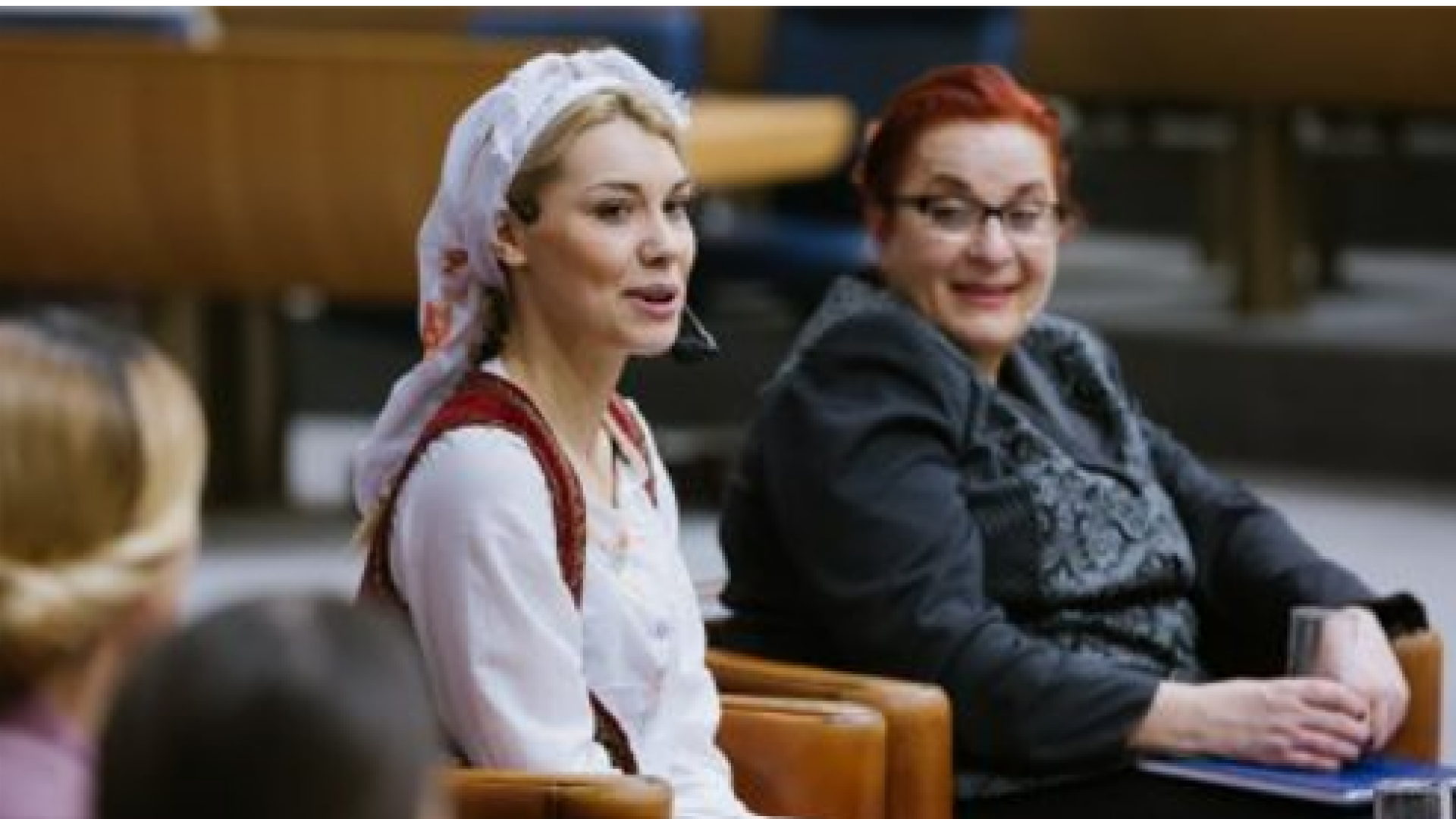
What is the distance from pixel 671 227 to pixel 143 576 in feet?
4.34

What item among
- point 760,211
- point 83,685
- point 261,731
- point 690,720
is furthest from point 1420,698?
point 760,211

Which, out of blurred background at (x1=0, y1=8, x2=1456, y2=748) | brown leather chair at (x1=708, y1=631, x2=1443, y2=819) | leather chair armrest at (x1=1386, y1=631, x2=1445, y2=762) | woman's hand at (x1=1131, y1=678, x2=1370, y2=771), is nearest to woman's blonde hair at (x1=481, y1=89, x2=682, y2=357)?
brown leather chair at (x1=708, y1=631, x2=1443, y2=819)

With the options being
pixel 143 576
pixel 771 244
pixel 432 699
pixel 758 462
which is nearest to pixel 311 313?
pixel 771 244

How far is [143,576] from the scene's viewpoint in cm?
194

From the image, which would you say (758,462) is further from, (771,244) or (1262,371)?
(1262,371)

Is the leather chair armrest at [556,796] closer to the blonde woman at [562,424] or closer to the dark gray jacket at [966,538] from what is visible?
the blonde woman at [562,424]

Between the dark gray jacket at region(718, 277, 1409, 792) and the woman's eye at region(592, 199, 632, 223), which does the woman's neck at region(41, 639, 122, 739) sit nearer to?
the woman's eye at region(592, 199, 632, 223)

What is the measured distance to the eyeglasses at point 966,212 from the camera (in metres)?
3.78

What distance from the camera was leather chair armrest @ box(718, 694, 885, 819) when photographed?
3.40 m

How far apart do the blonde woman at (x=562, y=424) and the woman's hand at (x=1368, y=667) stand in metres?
0.82

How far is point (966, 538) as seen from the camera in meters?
3.65

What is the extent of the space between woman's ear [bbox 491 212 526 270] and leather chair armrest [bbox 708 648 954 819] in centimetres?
57

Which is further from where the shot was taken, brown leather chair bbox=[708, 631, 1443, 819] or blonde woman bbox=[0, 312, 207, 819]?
brown leather chair bbox=[708, 631, 1443, 819]

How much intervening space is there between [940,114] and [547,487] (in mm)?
889
